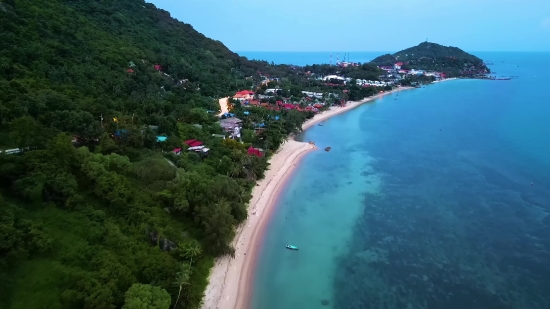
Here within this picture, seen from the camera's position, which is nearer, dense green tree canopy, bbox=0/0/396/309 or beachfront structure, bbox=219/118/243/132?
dense green tree canopy, bbox=0/0/396/309

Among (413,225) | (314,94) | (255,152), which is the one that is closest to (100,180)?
(255,152)

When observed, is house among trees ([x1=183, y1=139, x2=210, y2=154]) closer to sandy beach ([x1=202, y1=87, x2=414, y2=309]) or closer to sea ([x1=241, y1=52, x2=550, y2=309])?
sandy beach ([x1=202, y1=87, x2=414, y2=309])

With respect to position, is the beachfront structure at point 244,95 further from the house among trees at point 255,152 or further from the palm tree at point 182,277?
the palm tree at point 182,277

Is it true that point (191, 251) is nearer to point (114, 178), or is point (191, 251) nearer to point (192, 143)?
point (114, 178)

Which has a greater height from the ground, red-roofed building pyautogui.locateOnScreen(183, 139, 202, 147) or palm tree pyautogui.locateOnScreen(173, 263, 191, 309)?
red-roofed building pyautogui.locateOnScreen(183, 139, 202, 147)

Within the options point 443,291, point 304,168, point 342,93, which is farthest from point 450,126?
point 443,291

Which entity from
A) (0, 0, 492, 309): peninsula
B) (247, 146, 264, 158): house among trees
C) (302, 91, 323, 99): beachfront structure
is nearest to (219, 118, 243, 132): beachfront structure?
(0, 0, 492, 309): peninsula

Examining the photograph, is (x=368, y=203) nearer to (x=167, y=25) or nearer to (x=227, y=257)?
(x=227, y=257)
